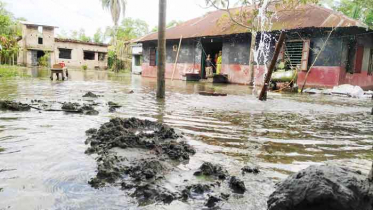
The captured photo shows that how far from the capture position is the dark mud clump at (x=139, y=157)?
7.32 feet

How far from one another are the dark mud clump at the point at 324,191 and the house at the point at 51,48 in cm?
3919

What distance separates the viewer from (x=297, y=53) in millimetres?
15883

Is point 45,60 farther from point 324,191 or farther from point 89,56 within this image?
point 324,191

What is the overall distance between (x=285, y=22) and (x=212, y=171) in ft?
48.7

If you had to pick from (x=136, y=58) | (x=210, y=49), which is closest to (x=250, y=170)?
(x=210, y=49)

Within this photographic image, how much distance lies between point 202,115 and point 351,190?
4130mm

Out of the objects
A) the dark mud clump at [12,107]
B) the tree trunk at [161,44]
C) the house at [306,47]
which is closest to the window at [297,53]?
the house at [306,47]

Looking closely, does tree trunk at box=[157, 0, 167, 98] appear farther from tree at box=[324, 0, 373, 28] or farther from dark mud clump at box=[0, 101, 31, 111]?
tree at box=[324, 0, 373, 28]

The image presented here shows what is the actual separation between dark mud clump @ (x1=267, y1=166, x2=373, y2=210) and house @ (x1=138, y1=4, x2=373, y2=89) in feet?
39.4

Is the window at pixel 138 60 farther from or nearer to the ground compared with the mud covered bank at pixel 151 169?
farther from the ground

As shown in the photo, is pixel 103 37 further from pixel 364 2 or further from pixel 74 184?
pixel 74 184

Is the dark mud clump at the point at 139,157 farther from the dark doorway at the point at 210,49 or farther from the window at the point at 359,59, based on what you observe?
the dark doorway at the point at 210,49

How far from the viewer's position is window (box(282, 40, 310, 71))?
1496 centimetres

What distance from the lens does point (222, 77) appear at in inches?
733
